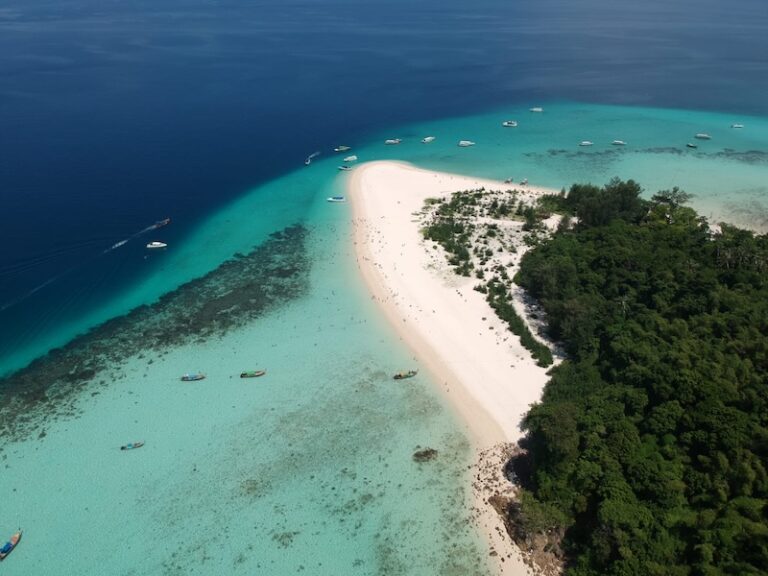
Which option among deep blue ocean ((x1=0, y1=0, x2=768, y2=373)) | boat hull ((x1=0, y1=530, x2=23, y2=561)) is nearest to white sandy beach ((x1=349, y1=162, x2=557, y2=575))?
deep blue ocean ((x1=0, y1=0, x2=768, y2=373))

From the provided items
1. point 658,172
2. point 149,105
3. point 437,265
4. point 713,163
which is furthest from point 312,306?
point 149,105

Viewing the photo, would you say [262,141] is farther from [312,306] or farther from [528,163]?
[312,306]

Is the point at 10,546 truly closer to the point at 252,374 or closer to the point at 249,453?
the point at 249,453

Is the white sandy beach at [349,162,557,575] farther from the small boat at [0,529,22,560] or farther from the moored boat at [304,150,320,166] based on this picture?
the small boat at [0,529,22,560]

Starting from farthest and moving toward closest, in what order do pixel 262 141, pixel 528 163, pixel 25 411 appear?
pixel 262 141 → pixel 528 163 → pixel 25 411

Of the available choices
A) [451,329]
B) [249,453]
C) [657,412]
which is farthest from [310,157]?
[657,412]
